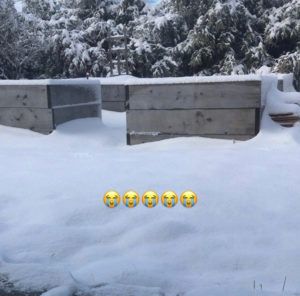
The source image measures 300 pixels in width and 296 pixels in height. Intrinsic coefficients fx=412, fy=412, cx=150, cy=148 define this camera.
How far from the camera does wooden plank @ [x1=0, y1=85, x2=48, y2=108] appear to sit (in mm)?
5793

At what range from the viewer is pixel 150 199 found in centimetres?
286

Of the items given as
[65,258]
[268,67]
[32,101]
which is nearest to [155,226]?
[65,258]

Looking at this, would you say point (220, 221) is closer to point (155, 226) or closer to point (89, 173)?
point (155, 226)

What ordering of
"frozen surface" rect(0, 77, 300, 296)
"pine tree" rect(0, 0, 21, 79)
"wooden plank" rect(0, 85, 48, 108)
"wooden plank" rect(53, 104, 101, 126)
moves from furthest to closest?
"pine tree" rect(0, 0, 21, 79) → "wooden plank" rect(53, 104, 101, 126) → "wooden plank" rect(0, 85, 48, 108) → "frozen surface" rect(0, 77, 300, 296)

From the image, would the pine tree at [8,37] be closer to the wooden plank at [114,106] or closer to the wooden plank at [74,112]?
the wooden plank at [114,106]

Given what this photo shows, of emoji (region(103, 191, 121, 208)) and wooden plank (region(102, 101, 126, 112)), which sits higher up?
emoji (region(103, 191, 121, 208))

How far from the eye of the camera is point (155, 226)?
2.41 m

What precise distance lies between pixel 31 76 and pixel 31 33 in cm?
167

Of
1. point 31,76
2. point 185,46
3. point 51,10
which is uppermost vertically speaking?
point 51,10

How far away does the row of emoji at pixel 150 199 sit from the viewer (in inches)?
109

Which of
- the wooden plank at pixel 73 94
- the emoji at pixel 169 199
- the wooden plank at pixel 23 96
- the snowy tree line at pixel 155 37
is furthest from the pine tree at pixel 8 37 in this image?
the emoji at pixel 169 199

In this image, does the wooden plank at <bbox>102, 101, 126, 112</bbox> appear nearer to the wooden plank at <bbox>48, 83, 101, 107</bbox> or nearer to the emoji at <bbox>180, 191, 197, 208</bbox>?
the wooden plank at <bbox>48, 83, 101, 107</bbox>

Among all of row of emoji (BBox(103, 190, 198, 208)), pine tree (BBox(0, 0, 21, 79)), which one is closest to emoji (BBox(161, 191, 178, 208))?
row of emoji (BBox(103, 190, 198, 208))

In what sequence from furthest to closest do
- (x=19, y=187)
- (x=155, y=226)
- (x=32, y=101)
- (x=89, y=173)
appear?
(x=32, y=101)
(x=89, y=173)
(x=19, y=187)
(x=155, y=226)
